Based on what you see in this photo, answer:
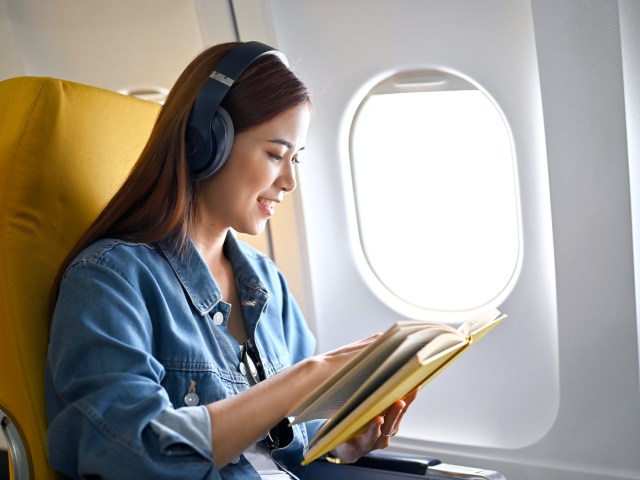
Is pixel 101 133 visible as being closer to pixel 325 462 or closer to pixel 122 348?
pixel 122 348

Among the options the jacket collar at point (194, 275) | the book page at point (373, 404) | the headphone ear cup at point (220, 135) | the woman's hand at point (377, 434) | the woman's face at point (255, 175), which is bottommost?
the woman's hand at point (377, 434)

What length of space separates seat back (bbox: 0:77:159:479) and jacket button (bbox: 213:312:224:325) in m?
0.32

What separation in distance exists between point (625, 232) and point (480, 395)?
26.1 inches

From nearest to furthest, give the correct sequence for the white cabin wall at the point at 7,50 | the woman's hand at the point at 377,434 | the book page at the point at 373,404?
the book page at the point at 373,404 → the woman's hand at the point at 377,434 → the white cabin wall at the point at 7,50

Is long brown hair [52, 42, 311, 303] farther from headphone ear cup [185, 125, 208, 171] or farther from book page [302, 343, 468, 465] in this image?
book page [302, 343, 468, 465]

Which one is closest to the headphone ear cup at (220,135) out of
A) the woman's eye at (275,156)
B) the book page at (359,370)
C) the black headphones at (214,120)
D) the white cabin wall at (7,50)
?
the black headphones at (214,120)

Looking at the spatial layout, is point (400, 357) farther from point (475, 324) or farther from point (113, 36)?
point (113, 36)

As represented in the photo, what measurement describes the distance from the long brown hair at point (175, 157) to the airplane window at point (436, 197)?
1.96 feet

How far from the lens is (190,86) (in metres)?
1.59

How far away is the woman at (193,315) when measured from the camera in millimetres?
1306

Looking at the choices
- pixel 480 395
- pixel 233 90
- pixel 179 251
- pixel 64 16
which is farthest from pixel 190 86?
pixel 480 395

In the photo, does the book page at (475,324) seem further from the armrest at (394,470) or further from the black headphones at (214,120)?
the black headphones at (214,120)

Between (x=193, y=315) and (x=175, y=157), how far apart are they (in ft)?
1.04

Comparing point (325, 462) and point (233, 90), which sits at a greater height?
point (233, 90)
